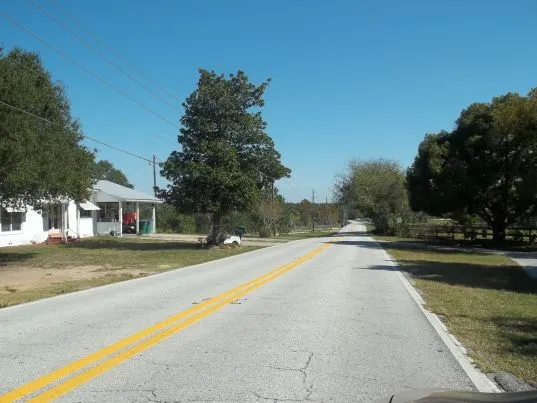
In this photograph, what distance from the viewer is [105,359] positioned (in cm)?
678

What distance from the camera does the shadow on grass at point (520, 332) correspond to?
7.88 m

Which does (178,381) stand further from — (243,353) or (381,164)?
(381,164)

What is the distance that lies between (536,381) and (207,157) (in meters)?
27.7

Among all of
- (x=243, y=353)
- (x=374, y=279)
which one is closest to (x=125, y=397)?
(x=243, y=353)

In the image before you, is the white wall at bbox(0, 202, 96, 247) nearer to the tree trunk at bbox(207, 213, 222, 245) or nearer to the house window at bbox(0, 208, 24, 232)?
the house window at bbox(0, 208, 24, 232)

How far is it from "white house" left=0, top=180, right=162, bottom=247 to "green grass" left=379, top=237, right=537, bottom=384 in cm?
1959

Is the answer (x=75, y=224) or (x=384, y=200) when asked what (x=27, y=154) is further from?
(x=384, y=200)

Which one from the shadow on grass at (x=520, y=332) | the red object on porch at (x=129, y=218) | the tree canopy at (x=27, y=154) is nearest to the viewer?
the shadow on grass at (x=520, y=332)

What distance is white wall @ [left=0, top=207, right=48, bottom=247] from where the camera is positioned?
33406 millimetres

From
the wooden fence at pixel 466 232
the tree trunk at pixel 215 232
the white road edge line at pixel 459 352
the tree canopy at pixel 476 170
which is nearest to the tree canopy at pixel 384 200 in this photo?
the wooden fence at pixel 466 232

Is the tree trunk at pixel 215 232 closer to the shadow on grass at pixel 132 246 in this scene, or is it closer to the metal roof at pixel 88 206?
the shadow on grass at pixel 132 246

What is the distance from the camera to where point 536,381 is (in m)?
6.21

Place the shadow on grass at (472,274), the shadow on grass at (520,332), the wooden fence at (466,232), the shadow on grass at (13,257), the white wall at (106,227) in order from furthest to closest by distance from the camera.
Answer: the white wall at (106,227) → the wooden fence at (466,232) → the shadow on grass at (13,257) → the shadow on grass at (472,274) → the shadow on grass at (520,332)

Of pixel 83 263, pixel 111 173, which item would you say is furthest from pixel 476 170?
pixel 111 173
